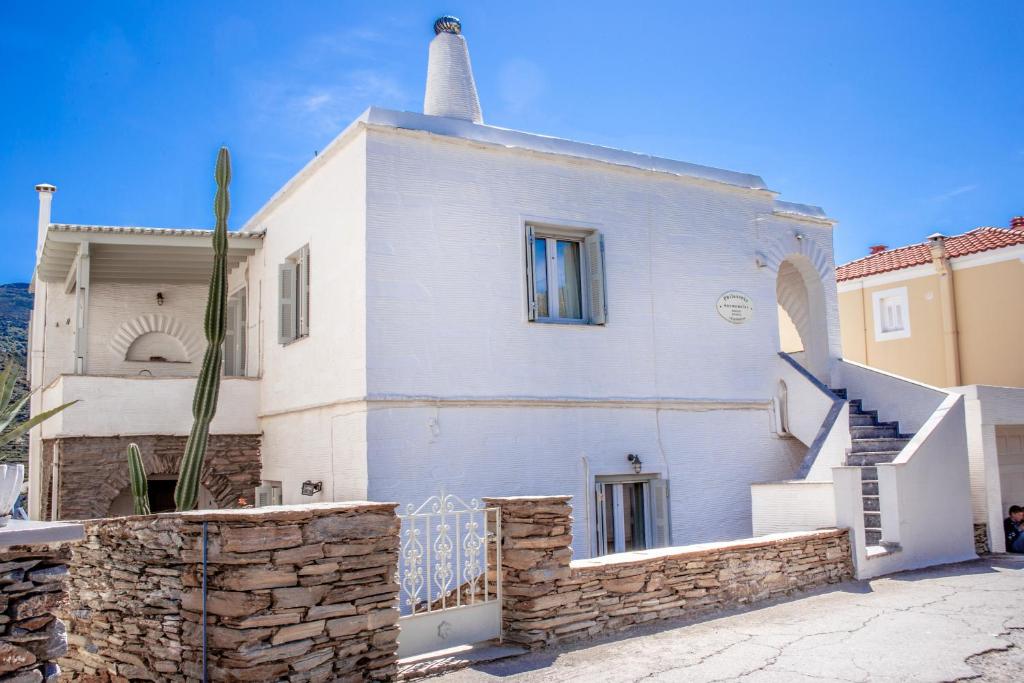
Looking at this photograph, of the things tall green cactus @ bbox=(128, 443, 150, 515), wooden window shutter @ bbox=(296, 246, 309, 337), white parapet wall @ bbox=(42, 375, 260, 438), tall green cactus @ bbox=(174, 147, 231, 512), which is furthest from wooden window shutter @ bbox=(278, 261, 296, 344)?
tall green cactus @ bbox=(128, 443, 150, 515)

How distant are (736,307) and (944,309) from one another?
8.93m

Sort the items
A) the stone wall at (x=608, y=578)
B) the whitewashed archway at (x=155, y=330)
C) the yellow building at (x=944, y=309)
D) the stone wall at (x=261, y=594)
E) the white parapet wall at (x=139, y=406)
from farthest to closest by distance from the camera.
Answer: the yellow building at (x=944, y=309)
the whitewashed archway at (x=155, y=330)
the white parapet wall at (x=139, y=406)
the stone wall at (x=608, y=578)
the stone wall at (x=261, y=594)

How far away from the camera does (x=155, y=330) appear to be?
50.8 ft

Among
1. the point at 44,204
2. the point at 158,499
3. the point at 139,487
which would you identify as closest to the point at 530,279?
the point at 139,487

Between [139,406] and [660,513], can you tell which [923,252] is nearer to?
[660,513]

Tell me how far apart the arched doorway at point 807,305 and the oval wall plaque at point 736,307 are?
3.33 feet

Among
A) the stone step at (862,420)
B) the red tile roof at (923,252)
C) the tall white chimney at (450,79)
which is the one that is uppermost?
the tall white chimney at (450,79)

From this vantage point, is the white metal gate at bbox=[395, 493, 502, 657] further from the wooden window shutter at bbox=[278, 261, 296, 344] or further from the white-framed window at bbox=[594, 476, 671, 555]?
the wooden window shutter at bbox=[278, 261, 296, 344]

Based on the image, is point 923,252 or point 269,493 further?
point 923,252

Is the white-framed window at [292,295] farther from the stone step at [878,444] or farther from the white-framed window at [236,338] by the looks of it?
the stone step at [878,444]

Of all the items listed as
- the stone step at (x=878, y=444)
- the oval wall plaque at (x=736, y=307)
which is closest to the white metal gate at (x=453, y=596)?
the oval wall plaque at (x=736, y=307)

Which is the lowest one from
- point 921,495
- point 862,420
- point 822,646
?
point 822,646

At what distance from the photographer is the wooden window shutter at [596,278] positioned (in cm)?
1130

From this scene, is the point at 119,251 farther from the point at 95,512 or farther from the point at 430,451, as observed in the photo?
the point at 430,451
